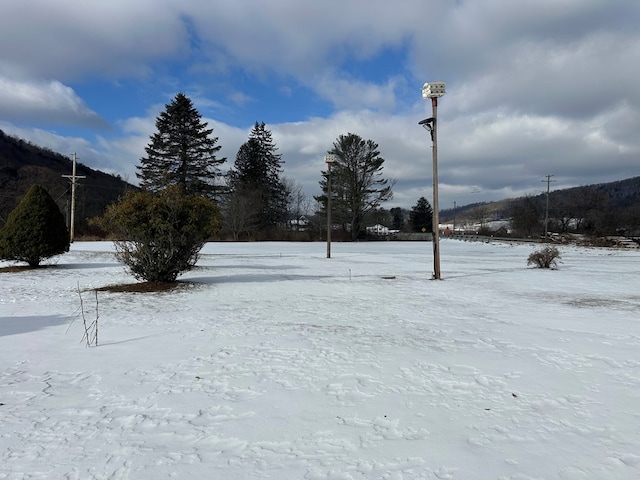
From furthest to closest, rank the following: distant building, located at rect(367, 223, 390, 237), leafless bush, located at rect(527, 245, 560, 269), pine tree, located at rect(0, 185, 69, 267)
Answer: distant building, located at rect(367, 223, 390, 237) → leafless bush, located at rect(527, 245, 560, 269) → pine tree, located at rect(0, 185, 69, 267)

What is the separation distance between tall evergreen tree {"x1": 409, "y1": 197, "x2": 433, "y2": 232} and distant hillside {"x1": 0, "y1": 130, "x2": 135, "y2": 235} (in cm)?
5950

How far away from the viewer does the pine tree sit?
49.9 ft

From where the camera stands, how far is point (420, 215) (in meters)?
92.4

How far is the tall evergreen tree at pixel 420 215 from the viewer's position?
91.3 metres

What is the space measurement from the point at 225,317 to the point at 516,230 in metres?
86.9

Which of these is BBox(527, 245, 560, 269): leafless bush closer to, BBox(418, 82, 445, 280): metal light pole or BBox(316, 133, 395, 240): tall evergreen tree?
BBox(418, 82, 445, 280): metal light pole

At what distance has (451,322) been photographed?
24.9ft

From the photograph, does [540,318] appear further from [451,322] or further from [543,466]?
[543,466]

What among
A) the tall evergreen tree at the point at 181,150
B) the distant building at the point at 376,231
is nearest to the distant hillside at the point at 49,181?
the tall evergreen tree at the point at 181,150

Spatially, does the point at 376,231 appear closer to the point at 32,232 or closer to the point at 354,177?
the point at 354,177

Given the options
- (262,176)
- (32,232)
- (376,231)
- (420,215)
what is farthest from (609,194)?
(32,232)

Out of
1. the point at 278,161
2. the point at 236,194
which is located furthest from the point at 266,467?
the point at 278,161

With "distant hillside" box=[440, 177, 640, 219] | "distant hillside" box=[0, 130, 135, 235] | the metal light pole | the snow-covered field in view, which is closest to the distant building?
"distant hillside" box=[440, 177, 640, 219]

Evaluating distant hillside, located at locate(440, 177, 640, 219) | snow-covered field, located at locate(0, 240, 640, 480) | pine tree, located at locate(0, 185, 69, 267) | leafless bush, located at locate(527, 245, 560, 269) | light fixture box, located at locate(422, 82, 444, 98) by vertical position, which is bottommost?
snow-covered field, located at locate(0, 240, 640, 480)
